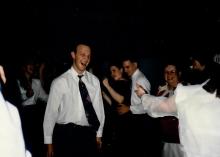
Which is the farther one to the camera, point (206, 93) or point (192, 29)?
point (192, 29)

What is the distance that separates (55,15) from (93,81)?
610cm

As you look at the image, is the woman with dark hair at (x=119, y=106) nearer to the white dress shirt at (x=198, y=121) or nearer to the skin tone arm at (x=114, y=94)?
the skin tone arm at (x=114, y=94)

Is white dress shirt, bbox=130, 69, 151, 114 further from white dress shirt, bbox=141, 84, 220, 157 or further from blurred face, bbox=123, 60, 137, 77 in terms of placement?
white dress shirt, bbox=141, 84, 220, 157

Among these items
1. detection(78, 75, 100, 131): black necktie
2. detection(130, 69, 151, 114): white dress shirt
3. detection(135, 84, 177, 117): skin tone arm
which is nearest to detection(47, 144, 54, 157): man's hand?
detection(78, 75, 100, 131): black necktie

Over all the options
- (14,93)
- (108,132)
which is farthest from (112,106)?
(14,93)

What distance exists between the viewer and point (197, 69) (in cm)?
435

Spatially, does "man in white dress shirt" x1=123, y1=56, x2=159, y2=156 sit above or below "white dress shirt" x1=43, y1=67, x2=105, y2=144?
below

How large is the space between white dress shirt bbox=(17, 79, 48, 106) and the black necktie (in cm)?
193

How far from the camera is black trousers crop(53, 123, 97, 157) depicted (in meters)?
3.66

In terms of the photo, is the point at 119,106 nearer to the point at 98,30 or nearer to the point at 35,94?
the point at 35,94

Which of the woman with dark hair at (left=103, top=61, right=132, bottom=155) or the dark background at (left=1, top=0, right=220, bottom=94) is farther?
the dark background at (left=1, top=0, right=220, bottom=94)

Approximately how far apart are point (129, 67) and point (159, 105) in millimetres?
2290

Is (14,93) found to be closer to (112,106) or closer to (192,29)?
(112,106)

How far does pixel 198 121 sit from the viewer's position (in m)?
2.18
